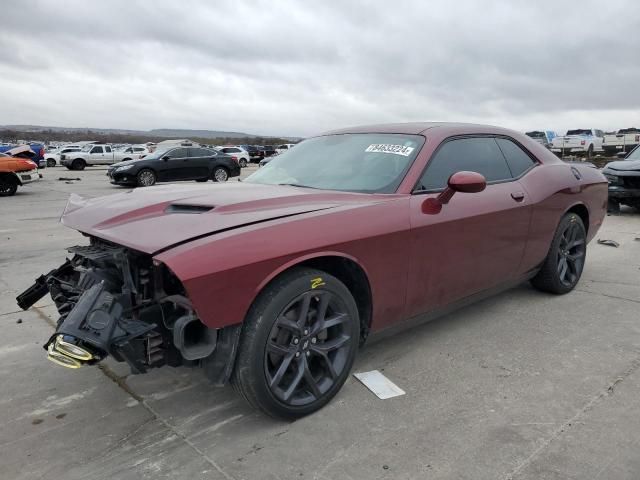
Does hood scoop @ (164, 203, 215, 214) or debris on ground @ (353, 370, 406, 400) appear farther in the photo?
debris on ground @ (353, 370, 406, 400)

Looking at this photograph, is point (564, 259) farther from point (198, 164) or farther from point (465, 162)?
point (198, 164)

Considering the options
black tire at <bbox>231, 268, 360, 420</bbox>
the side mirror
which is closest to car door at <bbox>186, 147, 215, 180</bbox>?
the side mirror

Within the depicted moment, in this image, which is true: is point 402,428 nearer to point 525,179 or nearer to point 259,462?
point 259,462

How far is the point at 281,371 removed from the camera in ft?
8.20

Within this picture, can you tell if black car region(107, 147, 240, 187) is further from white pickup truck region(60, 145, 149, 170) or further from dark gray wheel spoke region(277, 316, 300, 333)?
dark gray wheel spoke region(277, 316, 300, 333)

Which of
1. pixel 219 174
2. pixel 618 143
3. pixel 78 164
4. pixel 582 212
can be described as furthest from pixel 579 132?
pixel 582 212

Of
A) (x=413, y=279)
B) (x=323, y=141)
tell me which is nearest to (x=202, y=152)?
(x=323, y=141)

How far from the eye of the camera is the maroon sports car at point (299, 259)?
7.38ft

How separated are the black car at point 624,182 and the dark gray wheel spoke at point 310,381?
879 cm

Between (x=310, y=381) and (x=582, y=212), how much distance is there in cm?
339

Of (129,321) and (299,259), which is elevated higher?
(299,259)

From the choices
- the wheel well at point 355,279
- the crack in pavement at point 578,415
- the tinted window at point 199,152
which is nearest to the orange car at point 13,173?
the tinted window at point 199,152

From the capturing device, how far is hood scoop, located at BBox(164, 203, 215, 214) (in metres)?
2.61

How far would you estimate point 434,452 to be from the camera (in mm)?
2363
